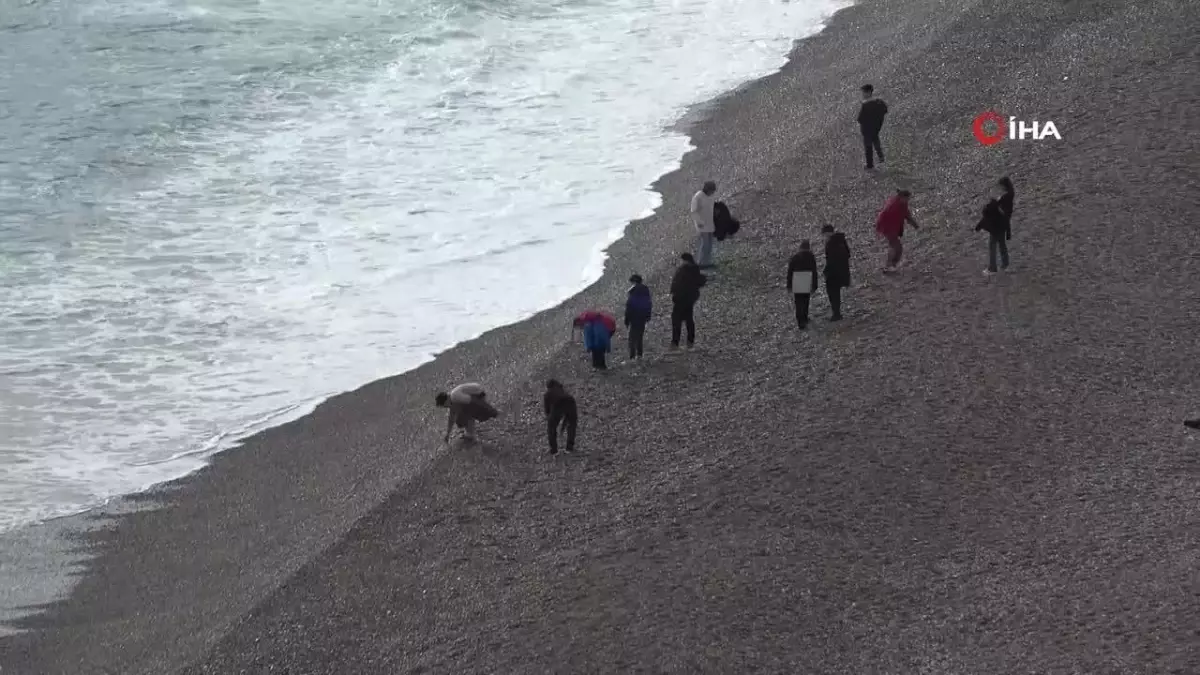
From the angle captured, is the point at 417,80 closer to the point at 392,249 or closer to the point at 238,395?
the point at 392,249

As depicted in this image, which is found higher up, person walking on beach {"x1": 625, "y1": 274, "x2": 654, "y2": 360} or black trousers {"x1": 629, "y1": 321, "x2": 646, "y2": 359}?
person walking on beach {"x1": 625, "y1": 274, "x2": 654, "y2": 360}

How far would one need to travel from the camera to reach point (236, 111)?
40.0 metres

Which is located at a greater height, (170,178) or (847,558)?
(170,178)

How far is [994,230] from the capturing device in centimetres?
2202

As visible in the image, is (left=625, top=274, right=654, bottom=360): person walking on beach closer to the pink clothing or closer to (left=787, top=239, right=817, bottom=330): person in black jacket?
(left=787, top=239, right=817, bottom=330): person in black jacket

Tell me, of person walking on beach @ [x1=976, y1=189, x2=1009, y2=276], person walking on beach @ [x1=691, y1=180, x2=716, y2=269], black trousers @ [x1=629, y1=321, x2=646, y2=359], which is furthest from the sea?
person walking on beach @ [x1=976, y1=189, x2=1009, y2=276]

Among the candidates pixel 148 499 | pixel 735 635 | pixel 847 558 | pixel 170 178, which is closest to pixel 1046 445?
pixel 847 558

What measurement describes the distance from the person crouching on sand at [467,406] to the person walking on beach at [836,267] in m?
4.71

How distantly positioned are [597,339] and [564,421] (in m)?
2.29

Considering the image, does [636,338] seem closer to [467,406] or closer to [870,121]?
[467,406]

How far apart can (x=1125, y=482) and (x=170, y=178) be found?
23.2 m

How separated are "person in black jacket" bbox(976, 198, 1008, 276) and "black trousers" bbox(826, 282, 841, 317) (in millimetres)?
2068

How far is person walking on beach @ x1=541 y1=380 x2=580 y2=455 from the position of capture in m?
19.1

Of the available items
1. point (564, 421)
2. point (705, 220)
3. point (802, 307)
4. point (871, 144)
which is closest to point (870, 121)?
point (871, 144)
